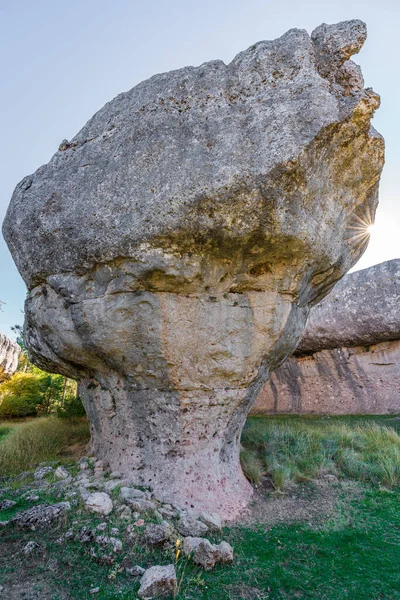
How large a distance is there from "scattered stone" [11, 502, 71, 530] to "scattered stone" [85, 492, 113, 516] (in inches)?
6.5

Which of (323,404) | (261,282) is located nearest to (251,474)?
(261,282)

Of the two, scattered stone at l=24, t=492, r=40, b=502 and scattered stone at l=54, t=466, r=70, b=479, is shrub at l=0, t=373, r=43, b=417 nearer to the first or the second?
scattered stone at l=54, t=466, r=70, b=479

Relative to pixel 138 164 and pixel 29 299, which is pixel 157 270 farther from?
pixel 29 299

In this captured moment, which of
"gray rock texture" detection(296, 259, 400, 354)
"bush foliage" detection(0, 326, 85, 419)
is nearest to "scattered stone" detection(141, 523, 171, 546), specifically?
"gray rock texture" detection(296, 259, 400, 354)

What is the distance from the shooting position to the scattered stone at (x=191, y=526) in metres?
3.05

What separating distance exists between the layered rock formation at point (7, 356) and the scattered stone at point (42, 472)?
11908mm

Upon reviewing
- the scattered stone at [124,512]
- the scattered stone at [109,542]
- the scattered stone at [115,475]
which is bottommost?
the scattered stone at [109,542]

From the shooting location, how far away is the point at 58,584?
234 cm

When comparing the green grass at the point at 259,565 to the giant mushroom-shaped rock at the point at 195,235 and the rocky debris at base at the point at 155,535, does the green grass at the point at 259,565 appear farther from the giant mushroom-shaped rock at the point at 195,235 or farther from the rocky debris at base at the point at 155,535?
the giant mushroom-shaped rock at the point at 195,235

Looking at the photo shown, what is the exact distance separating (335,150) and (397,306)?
671 centimetres

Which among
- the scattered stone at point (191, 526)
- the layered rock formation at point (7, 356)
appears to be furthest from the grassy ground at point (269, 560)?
the layered rock formation at point (7, 356)

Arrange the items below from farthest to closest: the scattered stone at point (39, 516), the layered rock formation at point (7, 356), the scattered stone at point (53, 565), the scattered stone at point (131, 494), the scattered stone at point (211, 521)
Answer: the layered rock formation at point (7, 356), the scattered stone at point (131, 494), the scattered stone at point (211, 521), the scattered stone at point (39, 516), the scattered stone at point (53, 565)

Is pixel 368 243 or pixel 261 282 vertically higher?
pixel 368 243

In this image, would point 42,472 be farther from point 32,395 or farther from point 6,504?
point 32,395
